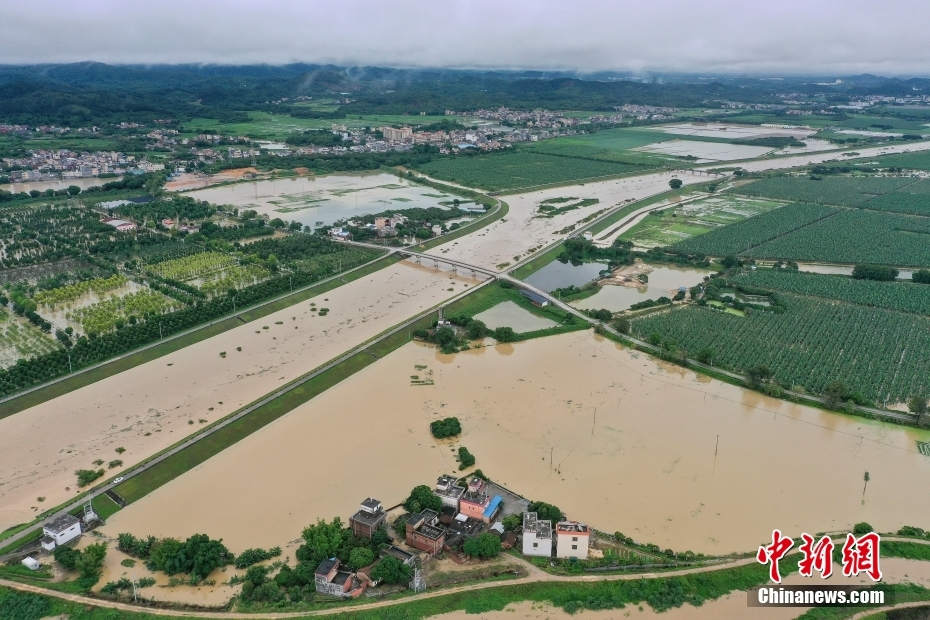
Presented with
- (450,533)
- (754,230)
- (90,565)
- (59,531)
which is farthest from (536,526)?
(754,230)

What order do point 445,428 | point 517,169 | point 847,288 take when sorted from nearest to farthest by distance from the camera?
1. point 445,428
2. point 847,288
3. point 517,169

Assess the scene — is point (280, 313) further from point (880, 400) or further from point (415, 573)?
point (880, 400)

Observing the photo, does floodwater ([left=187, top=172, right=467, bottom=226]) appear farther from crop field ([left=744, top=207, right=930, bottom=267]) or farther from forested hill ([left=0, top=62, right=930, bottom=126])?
forested hill ([left=0, top=62, right=930, bottom=126])

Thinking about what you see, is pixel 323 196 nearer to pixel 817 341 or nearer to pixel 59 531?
pixel 817 341

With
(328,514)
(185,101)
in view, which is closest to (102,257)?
(328,514)

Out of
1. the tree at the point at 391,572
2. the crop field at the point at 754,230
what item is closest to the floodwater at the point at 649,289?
the crop field at the point at 754,230

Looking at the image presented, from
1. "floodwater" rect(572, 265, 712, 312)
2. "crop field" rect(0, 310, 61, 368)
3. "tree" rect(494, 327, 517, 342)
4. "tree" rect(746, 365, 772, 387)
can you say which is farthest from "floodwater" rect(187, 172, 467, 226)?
"tree" rect(746, 365, 772, 387)
